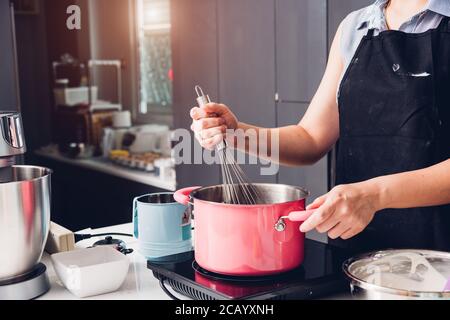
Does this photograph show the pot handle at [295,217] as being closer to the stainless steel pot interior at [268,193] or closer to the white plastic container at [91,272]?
the stainless steel pot interior at [268,193]

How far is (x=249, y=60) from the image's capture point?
2836mm

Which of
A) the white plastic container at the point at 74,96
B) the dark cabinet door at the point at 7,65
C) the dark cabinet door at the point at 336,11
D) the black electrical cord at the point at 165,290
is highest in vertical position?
the dark cabinet door at the point at 336,11

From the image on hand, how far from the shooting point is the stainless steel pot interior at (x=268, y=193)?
1.13 m

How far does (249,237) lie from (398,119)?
0.67 m

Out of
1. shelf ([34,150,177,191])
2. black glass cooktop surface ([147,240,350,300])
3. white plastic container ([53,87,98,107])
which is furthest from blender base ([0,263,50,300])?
white plastic container ([53,87,98,107])

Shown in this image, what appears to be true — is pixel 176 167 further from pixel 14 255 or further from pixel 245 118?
pixel 14 255

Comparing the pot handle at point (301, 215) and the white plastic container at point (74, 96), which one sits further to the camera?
the white plastic container at point (74, 96)

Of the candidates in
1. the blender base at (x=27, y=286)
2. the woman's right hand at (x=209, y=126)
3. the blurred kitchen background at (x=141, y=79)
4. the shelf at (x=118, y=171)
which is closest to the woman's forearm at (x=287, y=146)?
the woman's right hand at (x=209, y=126)

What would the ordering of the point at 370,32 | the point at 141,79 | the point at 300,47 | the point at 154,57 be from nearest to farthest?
the point at 370,32, the point at 300,47, the point at 154,57, the point at 141,79

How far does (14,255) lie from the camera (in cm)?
104

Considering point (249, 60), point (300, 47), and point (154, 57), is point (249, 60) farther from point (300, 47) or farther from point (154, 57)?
point (154, 57)

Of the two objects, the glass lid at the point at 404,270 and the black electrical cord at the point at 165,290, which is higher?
the glass lid at the point at 404,270

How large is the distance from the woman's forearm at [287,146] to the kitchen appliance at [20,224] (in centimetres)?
58

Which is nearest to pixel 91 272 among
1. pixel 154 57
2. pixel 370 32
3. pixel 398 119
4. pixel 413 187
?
pixel 413 187
